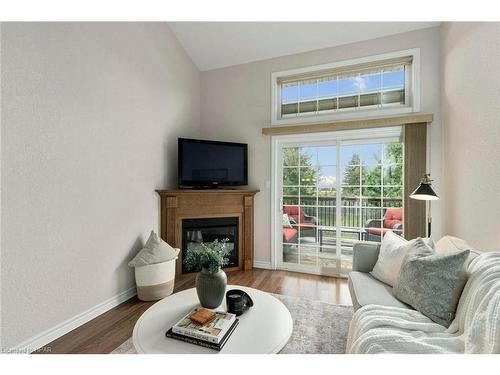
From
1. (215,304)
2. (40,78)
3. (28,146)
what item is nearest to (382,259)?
(215,304)

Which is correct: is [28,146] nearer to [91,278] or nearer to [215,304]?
[91,278]

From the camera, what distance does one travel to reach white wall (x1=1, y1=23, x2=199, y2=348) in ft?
4.99

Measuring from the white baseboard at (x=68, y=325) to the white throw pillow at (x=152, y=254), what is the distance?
370mm

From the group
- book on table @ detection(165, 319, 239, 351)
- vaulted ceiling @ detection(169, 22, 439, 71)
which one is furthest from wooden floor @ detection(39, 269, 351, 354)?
vaulted ceiling @ detection(169, 22, 439, 71)

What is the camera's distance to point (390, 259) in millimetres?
1773

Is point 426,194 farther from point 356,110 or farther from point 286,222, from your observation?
point 286,222

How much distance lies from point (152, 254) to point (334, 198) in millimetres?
2350

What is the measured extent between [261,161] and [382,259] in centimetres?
202

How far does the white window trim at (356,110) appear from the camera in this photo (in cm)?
268

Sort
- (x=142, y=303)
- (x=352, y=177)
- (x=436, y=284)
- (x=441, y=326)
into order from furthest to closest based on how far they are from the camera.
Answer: (x=352, y=177) < (x=142, y=303) < (x=436, y=284) < (x=441, y=326)

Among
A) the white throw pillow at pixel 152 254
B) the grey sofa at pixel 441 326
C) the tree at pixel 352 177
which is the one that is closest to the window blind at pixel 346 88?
the tree at pixel 352 177

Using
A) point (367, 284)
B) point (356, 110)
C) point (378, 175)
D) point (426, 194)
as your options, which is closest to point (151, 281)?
point (367, 284)

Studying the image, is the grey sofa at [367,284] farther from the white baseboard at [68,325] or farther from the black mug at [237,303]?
the white baseboard at [68,325]

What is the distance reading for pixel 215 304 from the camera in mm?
1433
